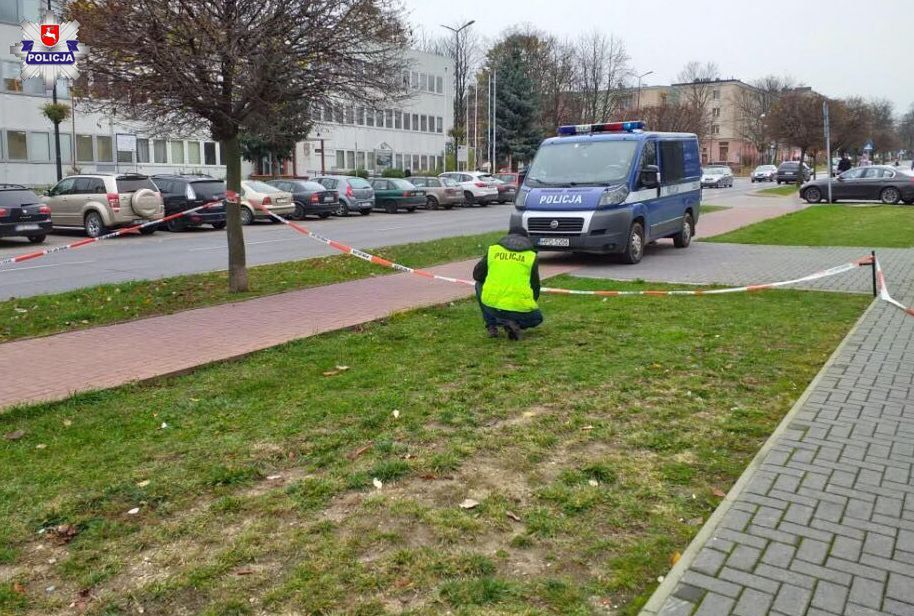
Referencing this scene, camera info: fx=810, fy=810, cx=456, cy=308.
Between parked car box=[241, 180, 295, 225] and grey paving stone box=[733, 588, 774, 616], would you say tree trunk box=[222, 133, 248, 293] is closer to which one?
grey paving stone box=[733, 588, 774, 616]

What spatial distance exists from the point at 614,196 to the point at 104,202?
15.3m

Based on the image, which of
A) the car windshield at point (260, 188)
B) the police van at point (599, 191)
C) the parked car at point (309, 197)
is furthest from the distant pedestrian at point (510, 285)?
the parked car at point (309, 197)

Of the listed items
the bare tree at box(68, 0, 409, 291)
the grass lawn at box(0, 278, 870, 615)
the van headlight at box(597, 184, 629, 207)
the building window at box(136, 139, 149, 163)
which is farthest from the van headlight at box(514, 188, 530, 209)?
the building window at box(136, 139, 149, 163)

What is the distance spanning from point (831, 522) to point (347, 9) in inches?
333

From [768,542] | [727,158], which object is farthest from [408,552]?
[727,158]

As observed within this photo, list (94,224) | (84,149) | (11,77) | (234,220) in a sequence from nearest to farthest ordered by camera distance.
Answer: (234,220) → (94,224) → (11,77) → (84,149)

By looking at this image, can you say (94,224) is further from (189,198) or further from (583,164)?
(583,164)

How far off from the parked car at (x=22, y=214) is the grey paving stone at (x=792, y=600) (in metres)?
20.9

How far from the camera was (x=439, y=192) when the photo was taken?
36719 mm

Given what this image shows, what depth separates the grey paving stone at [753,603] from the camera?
3.17 metres

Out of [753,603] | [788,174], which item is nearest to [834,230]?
[753,603]

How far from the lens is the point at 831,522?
3.97 m

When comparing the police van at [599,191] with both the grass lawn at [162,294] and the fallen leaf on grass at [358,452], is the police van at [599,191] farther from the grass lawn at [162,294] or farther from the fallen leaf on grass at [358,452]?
the fallen leaf on grass at [358,452]

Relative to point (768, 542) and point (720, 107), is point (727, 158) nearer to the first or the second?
point (720, 107)
